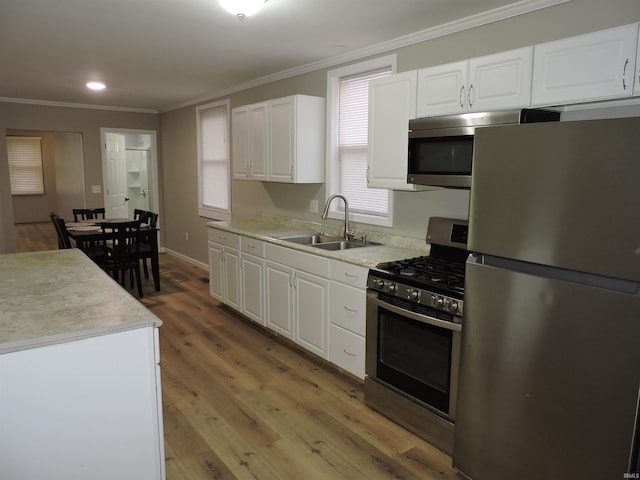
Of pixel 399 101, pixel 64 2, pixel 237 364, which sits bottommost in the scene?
pixel 237 364

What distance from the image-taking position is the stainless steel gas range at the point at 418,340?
7.63 ft

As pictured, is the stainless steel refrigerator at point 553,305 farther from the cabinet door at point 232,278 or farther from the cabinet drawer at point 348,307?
the cabinet door at point 232,278

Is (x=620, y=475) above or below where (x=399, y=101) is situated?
below

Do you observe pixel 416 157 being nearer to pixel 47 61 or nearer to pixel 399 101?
pixel 399 101

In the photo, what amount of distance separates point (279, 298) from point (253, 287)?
442 millimetres

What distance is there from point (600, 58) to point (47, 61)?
14.4 ft

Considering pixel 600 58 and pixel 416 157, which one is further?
pixel 416 157

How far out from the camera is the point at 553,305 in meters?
1.78

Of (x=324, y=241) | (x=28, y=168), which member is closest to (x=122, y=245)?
(x=324, y=241)

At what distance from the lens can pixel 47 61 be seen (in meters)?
4.20

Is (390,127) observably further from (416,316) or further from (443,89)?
(416,316)

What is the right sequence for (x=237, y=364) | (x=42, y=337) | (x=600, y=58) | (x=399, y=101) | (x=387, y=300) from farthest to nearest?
(x=237, y=364) < (x=399, y=101) < (x=387, y=300) < (x=600, y=58) < (x=42, y=337)

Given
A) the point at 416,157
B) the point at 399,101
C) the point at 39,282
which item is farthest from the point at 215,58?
the point at 39,282

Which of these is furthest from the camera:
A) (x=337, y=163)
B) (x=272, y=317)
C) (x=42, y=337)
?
(x=337, y=163)
